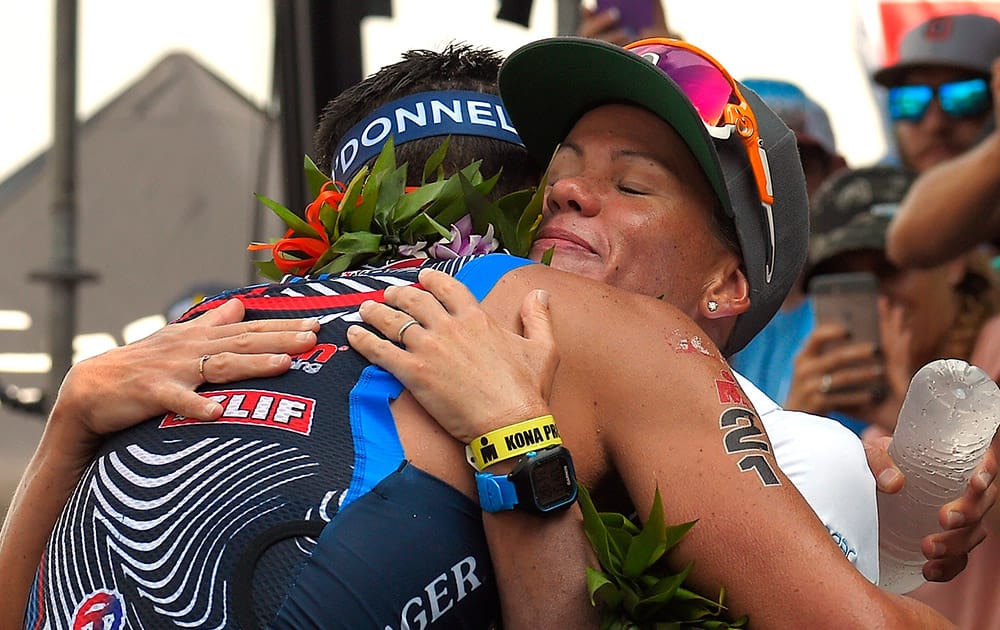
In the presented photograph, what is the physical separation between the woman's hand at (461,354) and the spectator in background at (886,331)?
7.67ft

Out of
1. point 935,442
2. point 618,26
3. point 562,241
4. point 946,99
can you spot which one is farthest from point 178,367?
point 946,99

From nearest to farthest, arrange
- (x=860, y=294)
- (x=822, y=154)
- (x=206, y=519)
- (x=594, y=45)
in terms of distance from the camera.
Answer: (x=206, y=519)
(x=594, y=45)
(x=860, y=294)
(x=822, y=154)

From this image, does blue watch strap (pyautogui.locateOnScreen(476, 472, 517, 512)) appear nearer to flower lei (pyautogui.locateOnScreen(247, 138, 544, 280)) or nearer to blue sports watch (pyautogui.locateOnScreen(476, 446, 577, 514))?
blue sports watch (pyautogui.locateOnScreen(476, 446, 577, 514))

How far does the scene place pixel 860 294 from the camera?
4414 mm

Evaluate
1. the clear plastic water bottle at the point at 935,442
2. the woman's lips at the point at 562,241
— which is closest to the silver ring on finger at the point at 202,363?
the woman's lips at the point at 562,241

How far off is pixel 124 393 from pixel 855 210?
2962mm

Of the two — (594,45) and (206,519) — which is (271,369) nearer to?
(206,519)

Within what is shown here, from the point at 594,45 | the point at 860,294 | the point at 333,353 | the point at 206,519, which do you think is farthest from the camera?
the point at 860,294

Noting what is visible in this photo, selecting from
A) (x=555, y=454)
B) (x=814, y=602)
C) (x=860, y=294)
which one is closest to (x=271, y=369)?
(x=555, y=454)

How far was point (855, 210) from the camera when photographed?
4602 millimetres

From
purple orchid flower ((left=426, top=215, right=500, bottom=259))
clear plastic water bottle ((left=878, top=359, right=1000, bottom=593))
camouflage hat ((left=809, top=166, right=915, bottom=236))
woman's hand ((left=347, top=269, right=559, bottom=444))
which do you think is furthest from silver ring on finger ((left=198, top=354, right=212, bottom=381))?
camouflage hat ((left=809, top=166, right=915, bottom=236))

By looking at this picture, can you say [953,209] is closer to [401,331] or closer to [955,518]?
[955,518]

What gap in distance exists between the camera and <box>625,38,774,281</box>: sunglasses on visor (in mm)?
2670

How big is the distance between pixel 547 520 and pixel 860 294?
8.47 ft
